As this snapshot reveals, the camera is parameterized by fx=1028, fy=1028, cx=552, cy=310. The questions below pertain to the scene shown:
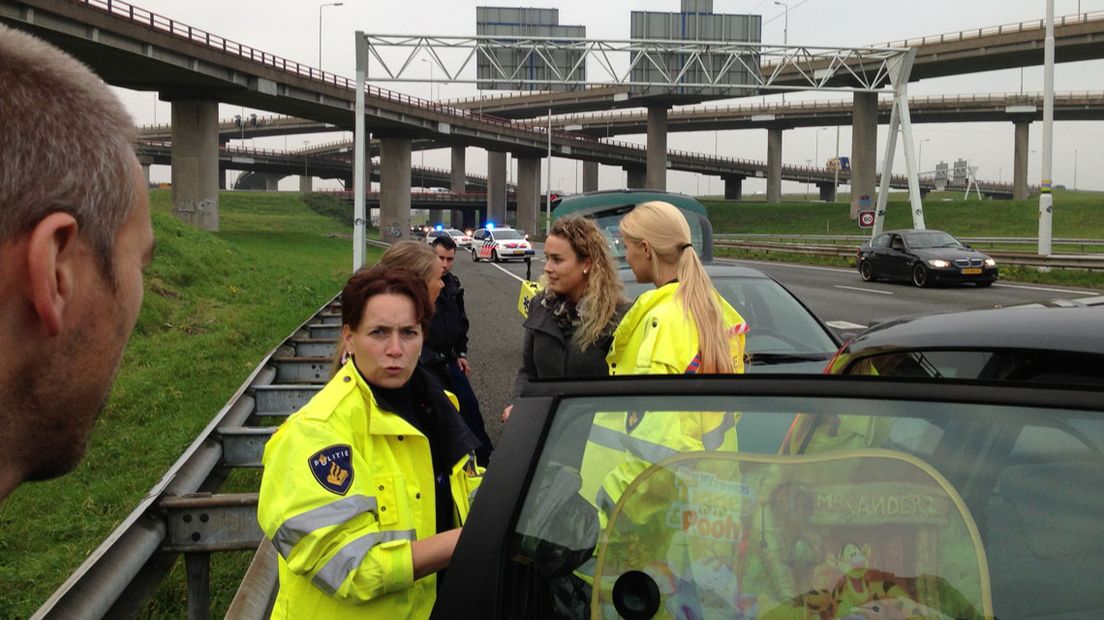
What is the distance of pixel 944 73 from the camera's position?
66.4 m

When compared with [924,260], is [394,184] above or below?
above

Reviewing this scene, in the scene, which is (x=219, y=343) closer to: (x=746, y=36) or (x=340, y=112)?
(x=746, y=36)

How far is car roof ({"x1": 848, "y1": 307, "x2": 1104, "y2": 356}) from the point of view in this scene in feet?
9.00

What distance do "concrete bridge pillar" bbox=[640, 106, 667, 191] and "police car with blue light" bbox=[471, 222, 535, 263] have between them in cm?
4109

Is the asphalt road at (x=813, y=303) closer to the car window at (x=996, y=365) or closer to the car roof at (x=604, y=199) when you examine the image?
the car roof at (x=604, y=199)

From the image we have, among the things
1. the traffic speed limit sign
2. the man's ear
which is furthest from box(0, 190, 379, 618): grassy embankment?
the traffic speed limit sign

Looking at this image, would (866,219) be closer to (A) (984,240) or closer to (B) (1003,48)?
(A) (984,240)

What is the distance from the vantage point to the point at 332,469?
8.62 ft

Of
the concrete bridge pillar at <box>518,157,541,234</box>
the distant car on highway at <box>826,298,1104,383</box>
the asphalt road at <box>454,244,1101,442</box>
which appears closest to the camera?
the distant car on highway at <box>826,298,1104,383</box>

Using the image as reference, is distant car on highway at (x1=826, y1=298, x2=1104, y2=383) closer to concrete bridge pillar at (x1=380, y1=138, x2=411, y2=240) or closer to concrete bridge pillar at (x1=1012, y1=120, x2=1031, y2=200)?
concrete bridge pillar at (x1=380, y1=138, x2=411, y2=240)

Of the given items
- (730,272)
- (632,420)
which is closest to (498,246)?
(730,272)

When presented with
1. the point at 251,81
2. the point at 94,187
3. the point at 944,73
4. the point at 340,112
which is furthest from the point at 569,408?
the point at 944,73

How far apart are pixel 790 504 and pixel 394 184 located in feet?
235

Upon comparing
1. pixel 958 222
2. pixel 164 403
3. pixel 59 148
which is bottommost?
pixel 164 403
